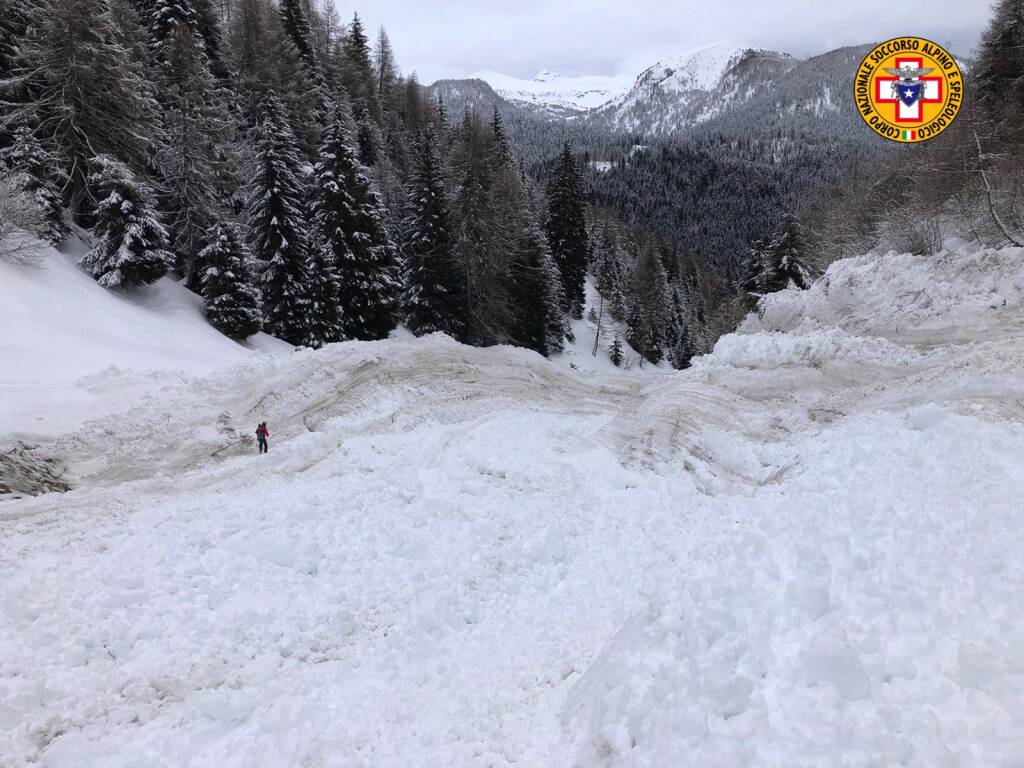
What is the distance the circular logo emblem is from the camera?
16.0 meters

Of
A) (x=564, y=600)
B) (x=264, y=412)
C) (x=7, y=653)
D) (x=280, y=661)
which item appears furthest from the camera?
(x=264, y=412)

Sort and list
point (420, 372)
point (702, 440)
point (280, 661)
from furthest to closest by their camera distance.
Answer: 1. point (420, 372)
2. point (702, 440)
3. point (280, 661)

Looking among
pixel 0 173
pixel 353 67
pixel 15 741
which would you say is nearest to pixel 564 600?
pixel 15 741

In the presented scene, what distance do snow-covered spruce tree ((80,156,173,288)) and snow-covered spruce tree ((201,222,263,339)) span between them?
1999mm

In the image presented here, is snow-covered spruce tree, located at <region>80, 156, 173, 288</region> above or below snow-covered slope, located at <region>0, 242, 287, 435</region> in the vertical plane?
above

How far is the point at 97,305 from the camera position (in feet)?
65.3

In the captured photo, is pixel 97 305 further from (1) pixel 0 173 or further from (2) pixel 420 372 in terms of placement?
(2) pixel 420 372

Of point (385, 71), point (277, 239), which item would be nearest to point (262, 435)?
point (277, 239)

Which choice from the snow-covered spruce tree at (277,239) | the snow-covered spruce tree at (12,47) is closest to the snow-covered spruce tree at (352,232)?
the snow-covered spruce tree at (277,239)

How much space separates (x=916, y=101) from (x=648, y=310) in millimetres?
38315

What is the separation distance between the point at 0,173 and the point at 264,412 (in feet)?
49.5

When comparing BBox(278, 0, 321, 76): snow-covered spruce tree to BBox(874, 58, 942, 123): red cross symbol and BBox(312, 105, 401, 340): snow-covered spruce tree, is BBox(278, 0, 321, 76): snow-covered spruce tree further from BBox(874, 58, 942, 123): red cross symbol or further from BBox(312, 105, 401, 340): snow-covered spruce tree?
BBox(874, 58, 942, 123): red cross symbol

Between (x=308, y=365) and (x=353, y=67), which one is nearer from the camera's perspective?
(x=308, y=365)

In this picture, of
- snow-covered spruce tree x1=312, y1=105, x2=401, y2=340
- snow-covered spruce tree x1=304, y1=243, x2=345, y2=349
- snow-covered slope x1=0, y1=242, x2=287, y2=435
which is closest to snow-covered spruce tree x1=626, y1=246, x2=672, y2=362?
snow-covered spruce tree x1=312, y1=105, x2=401, y2=340
